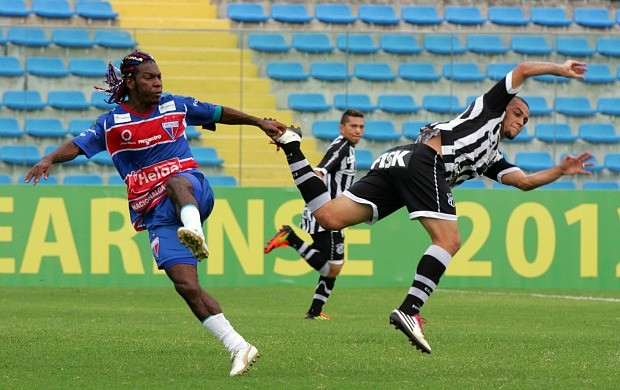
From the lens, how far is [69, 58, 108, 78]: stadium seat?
21156 millimetres

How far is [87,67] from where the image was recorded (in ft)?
69.7

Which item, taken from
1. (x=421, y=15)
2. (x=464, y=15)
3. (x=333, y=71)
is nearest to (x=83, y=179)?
(x=333, y=71)

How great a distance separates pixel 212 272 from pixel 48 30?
238 inches

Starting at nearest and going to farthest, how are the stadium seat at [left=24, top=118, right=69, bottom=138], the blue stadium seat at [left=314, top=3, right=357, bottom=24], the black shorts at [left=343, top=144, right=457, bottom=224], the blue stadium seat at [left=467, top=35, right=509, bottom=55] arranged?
1. the black shorts at [left=343, top=144, right=457, bottom=224]
2. the stadium seat at [left=24, top=118, right=69, bottom=138]
3. the blue stadium seat at [left=467, top=35, right=509, bottom=55]
4. the blue stadium seat at [left=314, top=3, right=357, bottom=24]

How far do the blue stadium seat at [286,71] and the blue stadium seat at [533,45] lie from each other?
13.1 ft

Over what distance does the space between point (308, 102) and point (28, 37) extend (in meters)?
5.18

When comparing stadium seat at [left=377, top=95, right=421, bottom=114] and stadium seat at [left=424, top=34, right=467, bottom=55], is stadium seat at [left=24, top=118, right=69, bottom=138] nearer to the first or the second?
Result: stadium seat at [left=377, top=95, right=421, bottom=114]

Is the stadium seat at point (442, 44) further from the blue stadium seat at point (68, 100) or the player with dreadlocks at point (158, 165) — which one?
the player with dreadlocks at point (158, 165)

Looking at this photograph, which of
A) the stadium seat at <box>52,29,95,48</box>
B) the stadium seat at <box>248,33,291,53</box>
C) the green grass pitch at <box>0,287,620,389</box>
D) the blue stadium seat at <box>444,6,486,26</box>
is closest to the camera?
the green grass pitch at <box>0,287,620,389</box>

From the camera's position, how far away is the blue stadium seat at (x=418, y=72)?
2091 cm

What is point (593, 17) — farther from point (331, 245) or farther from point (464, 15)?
point (331, 245)

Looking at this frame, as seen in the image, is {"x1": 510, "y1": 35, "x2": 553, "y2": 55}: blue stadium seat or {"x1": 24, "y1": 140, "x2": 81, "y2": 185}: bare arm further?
{"x1": 510, "y1": 35, "x2": 553, "y2": 55}: blue stadium seat

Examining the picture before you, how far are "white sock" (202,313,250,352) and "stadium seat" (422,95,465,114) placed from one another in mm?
13245

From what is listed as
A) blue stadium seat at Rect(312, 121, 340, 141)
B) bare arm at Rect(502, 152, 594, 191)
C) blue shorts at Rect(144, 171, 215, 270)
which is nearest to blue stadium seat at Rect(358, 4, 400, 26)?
blue stadium seat at Rect(312, 121, 340, 141)
